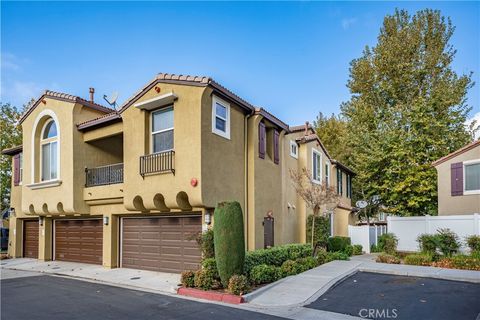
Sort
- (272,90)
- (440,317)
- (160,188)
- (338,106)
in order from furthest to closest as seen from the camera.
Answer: (338,106) < (272,90) < (160,188) < (440,317)

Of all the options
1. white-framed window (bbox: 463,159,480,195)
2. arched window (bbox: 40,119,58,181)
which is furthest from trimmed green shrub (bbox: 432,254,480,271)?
arched window (bbox: 40,119,58,181)

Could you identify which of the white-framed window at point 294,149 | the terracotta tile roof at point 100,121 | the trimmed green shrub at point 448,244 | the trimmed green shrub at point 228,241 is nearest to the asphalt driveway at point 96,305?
the trimmed green shrub at point 228,241

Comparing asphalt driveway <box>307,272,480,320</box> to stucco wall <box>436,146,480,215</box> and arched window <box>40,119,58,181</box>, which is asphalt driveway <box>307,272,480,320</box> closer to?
stucco wall <box>436,146,480,215</box>

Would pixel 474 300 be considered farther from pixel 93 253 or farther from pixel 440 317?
pixel 93 253

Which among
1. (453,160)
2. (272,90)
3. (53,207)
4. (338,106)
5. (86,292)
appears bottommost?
(86,292)

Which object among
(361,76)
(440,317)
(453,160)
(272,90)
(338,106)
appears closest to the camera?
(440,317)

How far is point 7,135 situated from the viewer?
27.9 metres

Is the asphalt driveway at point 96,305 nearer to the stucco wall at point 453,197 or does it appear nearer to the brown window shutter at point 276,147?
the brown window shutter at point 276,147

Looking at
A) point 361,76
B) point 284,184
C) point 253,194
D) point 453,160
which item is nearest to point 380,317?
point 253,194

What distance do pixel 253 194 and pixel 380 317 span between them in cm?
723

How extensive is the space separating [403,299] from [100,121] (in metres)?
13.3

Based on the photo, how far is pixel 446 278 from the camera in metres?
12.7

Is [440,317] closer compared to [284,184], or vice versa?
[440,317]

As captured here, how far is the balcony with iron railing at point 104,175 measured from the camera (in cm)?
1631
